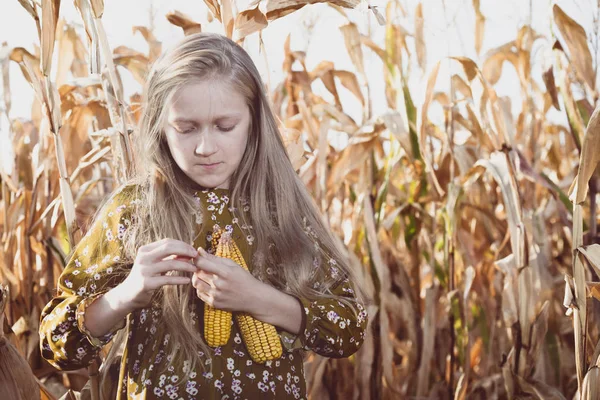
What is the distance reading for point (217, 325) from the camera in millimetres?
1043

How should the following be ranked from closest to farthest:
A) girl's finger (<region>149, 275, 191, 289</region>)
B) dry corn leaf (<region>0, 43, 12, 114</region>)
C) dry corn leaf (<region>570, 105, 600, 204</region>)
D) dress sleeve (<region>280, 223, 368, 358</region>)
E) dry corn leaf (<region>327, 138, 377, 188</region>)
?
1. girl's finger (<region>149, 275, 191, 289</region>)
2. dress sleeve (<region>280, 223, 368, 358</region>)
3. dry corn leaf (<region>570, 105, 600, 204</region>)
4. dry corn leaf (<region>0, 43, 12, 114</region>)
5. dry corn leaf (<region>327, 138, 377, 188</region>)

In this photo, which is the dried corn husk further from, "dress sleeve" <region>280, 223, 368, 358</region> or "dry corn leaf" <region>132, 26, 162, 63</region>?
"dry corn leaf" <region>132, 26, 162, 63</region>

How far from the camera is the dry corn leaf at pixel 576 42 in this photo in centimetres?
162

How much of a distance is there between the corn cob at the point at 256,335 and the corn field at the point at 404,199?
317 mm

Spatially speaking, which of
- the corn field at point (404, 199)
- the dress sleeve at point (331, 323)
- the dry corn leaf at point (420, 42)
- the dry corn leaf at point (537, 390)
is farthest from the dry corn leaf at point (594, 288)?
the dry corn leaf at point (420, 42)

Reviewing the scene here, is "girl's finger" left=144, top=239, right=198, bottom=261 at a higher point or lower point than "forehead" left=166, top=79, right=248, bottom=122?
lower

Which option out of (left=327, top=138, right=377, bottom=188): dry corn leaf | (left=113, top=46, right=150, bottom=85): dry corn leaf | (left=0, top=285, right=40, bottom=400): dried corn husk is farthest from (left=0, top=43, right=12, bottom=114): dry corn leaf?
(left=327, top=138, right=377, bottom=188): dry corn leaf

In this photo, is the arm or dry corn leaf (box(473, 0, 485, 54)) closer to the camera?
the arm

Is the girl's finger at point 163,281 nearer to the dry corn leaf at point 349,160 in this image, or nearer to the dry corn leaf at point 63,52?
the dry corn leaf at point 63,52

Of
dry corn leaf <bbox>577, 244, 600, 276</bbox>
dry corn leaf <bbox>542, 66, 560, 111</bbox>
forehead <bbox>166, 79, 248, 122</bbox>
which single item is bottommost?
dry corn leaf <bbox>577, 244, 600, 276</bbox>

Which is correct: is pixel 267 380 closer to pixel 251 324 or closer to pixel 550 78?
pixel 251 324

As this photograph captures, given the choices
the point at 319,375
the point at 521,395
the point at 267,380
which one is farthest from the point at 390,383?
the point at 267,380

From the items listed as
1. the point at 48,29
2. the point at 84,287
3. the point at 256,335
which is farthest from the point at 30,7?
the point at 256,335

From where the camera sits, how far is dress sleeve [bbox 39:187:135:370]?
1053mm
